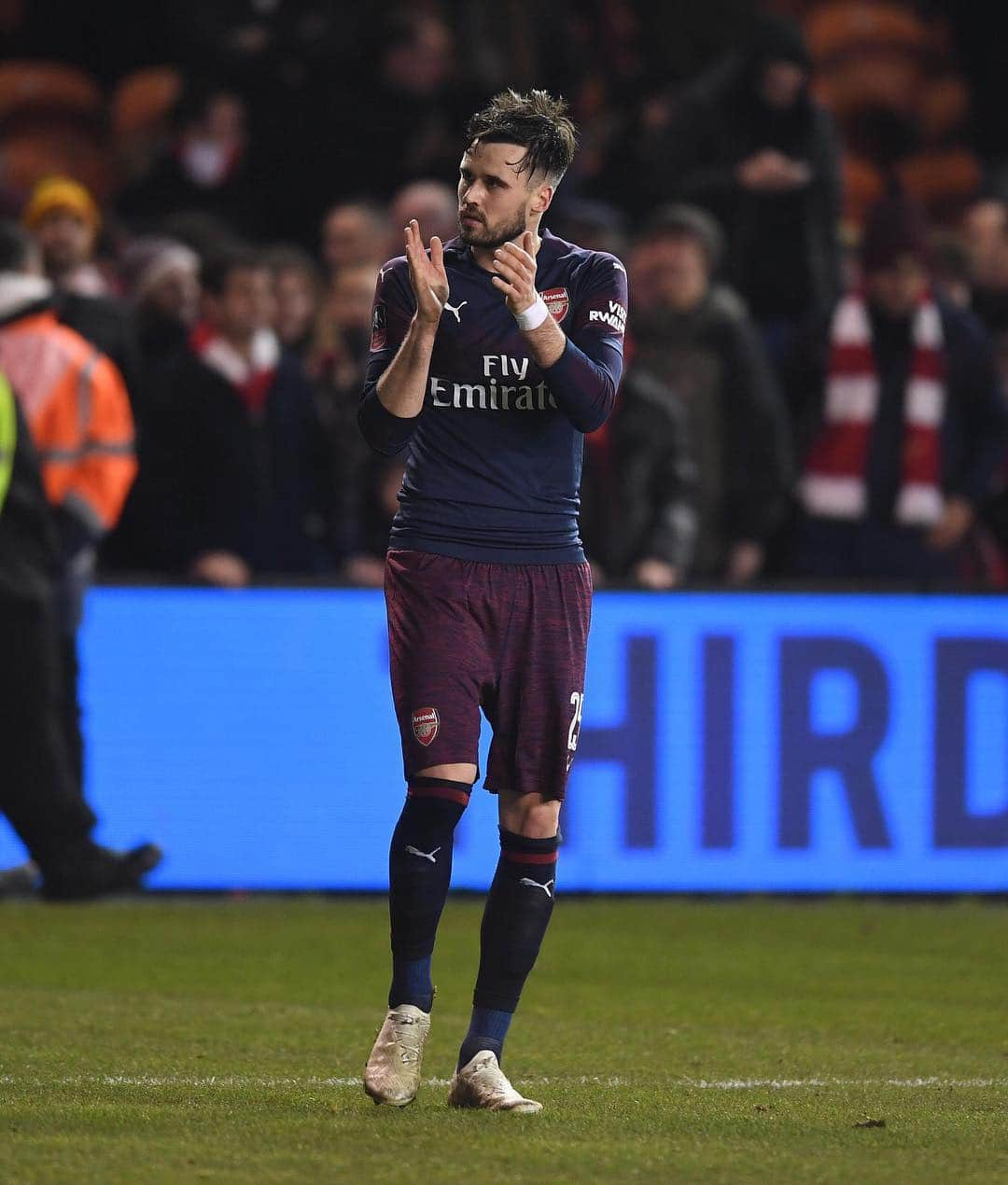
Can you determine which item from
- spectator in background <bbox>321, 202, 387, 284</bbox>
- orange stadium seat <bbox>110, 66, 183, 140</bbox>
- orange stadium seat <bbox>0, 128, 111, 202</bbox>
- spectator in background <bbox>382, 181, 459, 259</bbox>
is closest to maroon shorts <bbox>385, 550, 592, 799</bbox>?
spectator in background <bbox>382, 181, 459, 259</bbox>

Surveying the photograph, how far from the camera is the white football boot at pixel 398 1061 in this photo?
530cm

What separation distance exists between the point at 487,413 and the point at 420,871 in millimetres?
992

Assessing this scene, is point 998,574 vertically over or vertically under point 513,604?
under

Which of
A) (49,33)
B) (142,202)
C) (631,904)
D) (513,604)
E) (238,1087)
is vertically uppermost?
(49,33)

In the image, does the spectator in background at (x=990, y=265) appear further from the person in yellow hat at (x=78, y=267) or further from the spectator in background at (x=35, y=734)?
the spectator in background at (x=35, y=734)

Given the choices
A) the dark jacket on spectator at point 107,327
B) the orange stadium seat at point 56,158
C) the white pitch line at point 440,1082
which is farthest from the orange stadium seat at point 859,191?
the white pitch line at point 440,1082

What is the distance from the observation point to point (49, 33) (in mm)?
17000

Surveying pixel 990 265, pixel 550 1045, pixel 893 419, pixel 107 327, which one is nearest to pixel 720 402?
pixel 893 419

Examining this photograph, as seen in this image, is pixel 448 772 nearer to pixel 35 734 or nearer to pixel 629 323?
pixel 35 734

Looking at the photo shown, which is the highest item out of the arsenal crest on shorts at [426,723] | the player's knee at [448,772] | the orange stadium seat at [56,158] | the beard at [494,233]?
the orange stadium seat at [56,158]

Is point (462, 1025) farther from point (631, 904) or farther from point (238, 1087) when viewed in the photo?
point (631, 904)

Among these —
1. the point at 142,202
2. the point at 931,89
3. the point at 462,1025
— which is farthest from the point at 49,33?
the point at 462,1025

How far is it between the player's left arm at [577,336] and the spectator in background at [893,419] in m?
5.39

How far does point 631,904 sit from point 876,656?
1.38 metres
